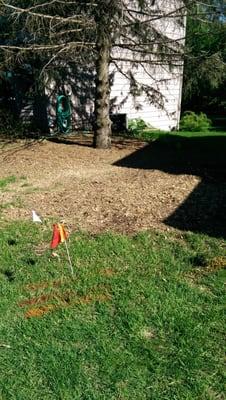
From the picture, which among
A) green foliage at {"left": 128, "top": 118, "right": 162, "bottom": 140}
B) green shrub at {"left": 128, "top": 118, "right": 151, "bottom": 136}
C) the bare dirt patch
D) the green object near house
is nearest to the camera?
the bare dirt patch

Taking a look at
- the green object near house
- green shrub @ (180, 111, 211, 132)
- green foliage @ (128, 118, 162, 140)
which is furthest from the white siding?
the green object near house

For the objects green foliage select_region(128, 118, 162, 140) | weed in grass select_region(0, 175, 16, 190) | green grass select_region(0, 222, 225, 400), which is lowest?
green grass select_region(0, 222, 225, 400)

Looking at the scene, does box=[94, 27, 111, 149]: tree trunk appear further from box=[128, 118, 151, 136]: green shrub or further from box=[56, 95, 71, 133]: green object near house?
box=[128, 118, 151, 136]: green shrub

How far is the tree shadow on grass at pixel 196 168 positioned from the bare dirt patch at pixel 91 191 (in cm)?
19

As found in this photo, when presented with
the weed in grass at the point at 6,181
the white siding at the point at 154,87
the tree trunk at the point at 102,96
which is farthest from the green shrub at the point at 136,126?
the weed in grass at the point at 6,181

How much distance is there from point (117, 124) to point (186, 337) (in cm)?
1169

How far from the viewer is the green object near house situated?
40.7 ft

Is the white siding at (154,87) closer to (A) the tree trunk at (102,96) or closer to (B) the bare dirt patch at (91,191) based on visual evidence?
(A) the tree trunk at (102,96)

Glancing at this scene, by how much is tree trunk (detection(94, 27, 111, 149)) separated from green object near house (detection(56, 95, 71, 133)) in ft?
7.24

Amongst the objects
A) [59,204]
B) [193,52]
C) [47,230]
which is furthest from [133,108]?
[47,230]

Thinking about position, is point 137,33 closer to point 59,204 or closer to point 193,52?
point 193,52

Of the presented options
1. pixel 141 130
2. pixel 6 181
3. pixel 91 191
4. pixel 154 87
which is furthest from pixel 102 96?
pixel 154 87

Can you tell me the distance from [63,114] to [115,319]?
9750mm

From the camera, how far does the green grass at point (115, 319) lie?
2.86 meters
